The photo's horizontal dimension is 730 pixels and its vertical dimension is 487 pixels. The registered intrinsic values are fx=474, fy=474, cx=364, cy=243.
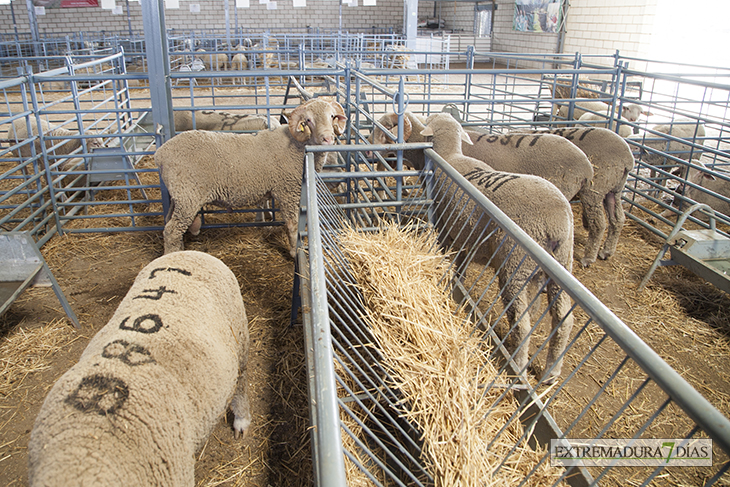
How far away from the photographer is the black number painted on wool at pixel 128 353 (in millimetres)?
1864

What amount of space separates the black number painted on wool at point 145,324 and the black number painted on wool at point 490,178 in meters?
2.36

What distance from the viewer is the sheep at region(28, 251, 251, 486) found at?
5.14 ft

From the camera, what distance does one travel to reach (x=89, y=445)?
61.3 inches

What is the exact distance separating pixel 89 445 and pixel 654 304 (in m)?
4.60

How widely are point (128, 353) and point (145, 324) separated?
0.61 ft

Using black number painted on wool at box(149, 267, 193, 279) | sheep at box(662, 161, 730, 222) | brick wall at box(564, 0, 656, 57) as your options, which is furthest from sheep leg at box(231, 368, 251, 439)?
brick wall at box(564, 0, 656, 57)

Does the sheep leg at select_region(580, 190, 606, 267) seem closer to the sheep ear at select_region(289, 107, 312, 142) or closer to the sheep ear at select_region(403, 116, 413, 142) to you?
the sheep ear at select_region(403, 116, 413, 142)

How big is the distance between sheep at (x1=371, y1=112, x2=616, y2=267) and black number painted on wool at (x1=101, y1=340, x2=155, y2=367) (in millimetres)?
3414

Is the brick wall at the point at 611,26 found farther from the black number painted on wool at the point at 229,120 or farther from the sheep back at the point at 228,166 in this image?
the sheep back at the point at 228,166

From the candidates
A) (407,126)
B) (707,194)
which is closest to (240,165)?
(407,126)

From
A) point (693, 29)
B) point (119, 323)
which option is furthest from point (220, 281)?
point (693, 29)

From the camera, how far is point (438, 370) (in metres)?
2.03

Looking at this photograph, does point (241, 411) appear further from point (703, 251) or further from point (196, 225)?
point (703, 251)

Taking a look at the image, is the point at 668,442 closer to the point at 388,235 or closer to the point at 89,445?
the point at 388,235
